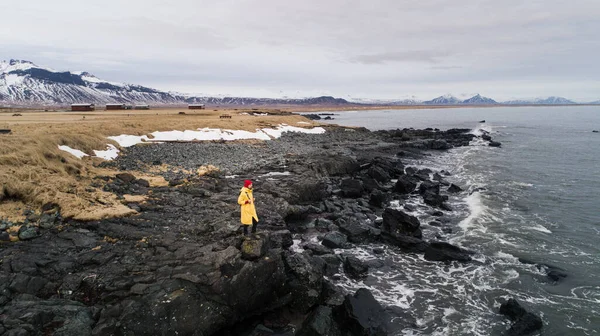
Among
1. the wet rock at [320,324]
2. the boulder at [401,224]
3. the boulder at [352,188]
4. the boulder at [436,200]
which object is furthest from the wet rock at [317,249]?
the boulder at [436,200]

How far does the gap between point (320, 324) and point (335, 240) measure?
6763mm

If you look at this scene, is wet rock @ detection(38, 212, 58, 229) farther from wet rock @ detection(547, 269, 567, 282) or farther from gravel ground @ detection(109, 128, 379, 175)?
wet rock @ detection(547, 269, 567, 282)

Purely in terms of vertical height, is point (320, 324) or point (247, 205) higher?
point (247, 205)

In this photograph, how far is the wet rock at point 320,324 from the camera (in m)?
8.81

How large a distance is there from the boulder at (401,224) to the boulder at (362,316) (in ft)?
21.4

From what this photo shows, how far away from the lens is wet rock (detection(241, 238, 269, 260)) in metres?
9.71

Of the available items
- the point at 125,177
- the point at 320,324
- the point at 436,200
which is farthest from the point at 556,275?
the point at 125,177

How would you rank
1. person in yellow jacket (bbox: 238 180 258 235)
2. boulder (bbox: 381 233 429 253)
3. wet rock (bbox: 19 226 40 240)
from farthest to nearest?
boulder (bbox: 381 233 429 253) → person in yellow jacket (bbox: 238 180 258 235) → wet rock (bbox: 19 226 40 240)

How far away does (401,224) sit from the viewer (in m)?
17.4

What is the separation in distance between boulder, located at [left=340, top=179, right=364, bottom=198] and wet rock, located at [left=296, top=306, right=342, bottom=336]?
14.3 metres

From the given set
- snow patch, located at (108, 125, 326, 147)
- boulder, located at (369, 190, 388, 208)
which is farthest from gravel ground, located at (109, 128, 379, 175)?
boulder, located at (369, 190, 388, 208)

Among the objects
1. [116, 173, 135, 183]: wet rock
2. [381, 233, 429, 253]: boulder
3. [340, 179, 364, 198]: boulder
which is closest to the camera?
[381, 233, 429, 253]: boulder

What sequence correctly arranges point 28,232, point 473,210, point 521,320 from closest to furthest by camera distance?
1. point 521,320
2. point 28,232
3. point 473,210

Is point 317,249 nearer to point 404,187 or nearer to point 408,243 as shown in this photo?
point 408,243
